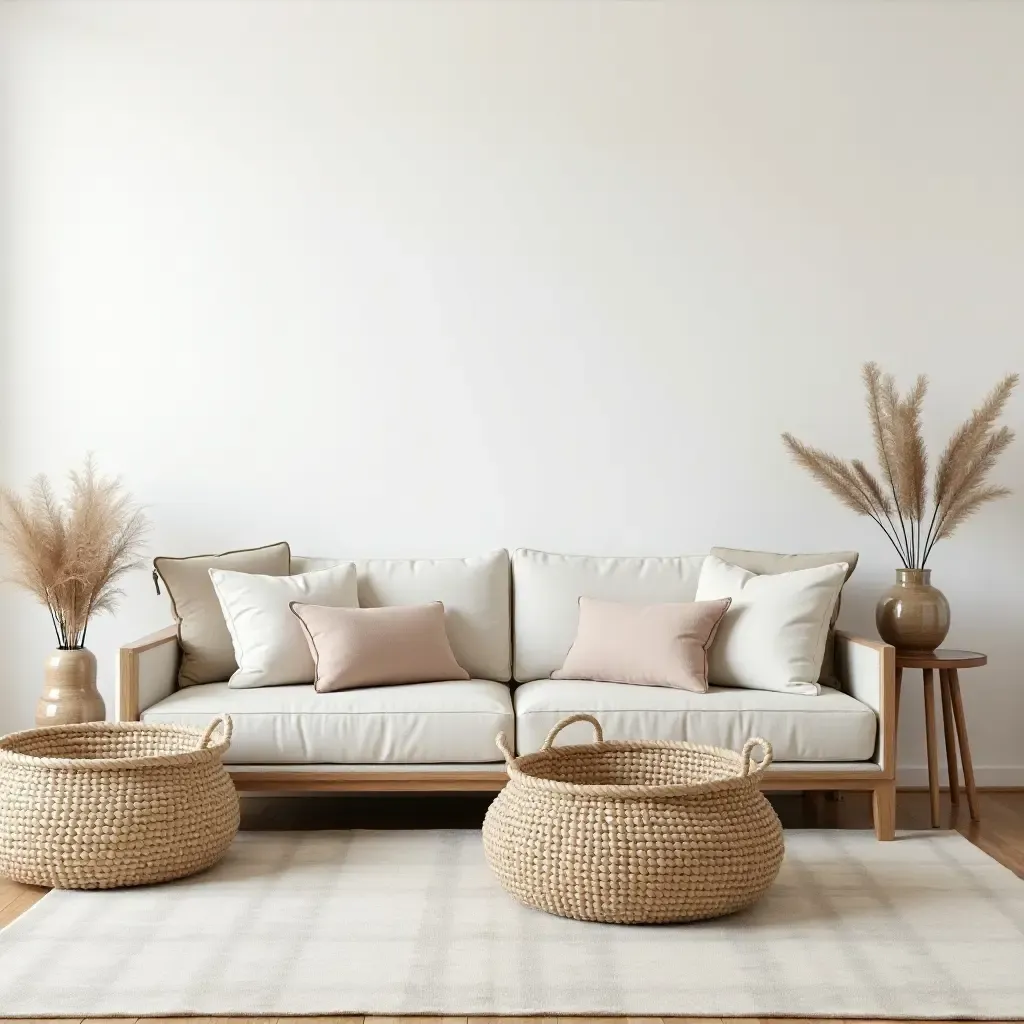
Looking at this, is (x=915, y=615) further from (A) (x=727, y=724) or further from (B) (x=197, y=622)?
(B) (x=197, y=622)

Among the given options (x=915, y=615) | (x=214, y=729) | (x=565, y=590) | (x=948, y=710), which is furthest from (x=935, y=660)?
(x=214, y=729)

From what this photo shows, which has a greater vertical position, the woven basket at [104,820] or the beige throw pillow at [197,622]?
the beige throw pillow at [197,622]

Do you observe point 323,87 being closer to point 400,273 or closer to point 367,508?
point 400,273

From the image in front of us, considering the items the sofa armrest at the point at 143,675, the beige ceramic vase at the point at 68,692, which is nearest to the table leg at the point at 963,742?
the sofa armrest at the point at 143,675

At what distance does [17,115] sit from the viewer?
4.45 m

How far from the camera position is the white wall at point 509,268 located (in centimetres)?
444

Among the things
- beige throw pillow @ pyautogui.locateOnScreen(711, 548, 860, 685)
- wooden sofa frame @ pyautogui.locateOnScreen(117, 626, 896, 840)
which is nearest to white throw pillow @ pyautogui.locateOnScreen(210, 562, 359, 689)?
wooden sofa frame @ pyautogui.locateOnScreen(117, 626, 896, 840)

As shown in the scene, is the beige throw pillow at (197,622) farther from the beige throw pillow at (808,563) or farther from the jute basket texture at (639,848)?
the beige throw pillow at (808,563)

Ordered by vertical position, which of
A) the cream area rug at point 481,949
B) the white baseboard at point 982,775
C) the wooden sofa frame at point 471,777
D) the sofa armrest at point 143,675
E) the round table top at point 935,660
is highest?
the sofa armrest at point 143,675

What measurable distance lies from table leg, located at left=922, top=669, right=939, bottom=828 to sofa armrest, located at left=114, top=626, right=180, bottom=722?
8.19 ft

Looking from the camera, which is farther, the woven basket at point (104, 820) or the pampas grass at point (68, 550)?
the pampas grass at point (68, 550)

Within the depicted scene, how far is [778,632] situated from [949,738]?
0.87 meters

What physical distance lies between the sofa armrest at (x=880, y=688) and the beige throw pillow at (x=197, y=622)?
204 cm

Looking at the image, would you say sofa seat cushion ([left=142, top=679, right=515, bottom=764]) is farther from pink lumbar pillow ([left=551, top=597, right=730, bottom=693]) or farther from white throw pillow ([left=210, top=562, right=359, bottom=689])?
pink lumbar pillow ([left=551, top=597, right=730, bottom=693])
